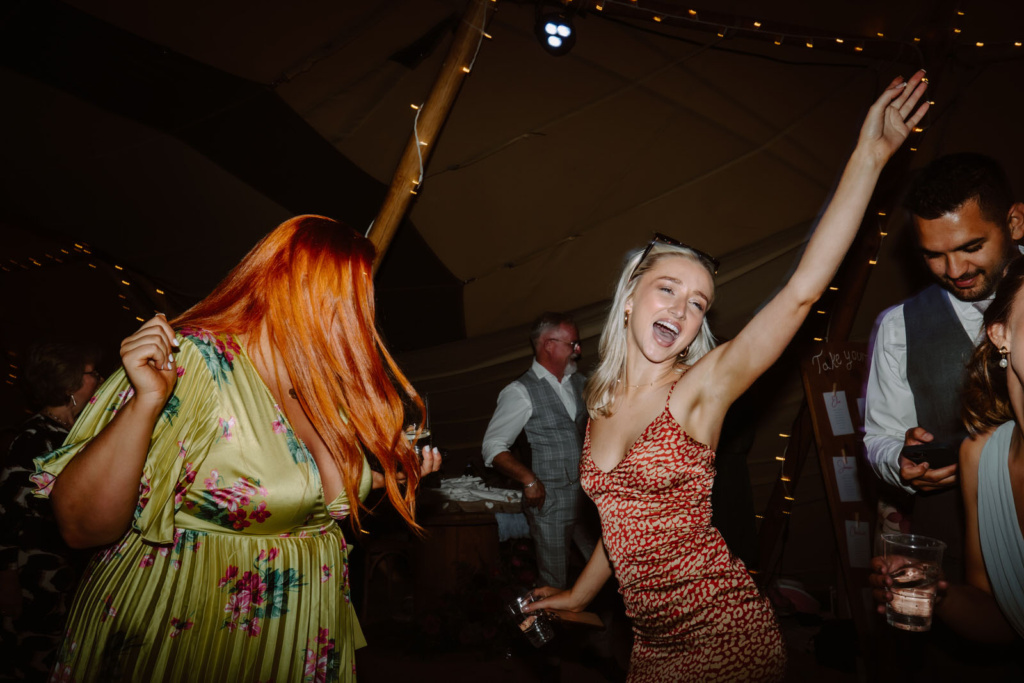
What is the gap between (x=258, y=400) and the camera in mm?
1244

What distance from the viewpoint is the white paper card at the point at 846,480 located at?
366cm

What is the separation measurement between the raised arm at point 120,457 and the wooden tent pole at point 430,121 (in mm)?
2461

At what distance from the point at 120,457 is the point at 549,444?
3.04 m

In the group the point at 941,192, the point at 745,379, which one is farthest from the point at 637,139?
the point at 745,379

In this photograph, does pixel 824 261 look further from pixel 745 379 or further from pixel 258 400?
pixel 258 400

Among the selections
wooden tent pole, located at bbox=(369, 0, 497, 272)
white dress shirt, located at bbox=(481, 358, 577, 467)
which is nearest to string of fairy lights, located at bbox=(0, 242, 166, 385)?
wooden tent pole, located at bbox=(369, 0, 497, 272)

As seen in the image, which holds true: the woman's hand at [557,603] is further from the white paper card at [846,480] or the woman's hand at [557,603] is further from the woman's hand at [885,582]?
the white paper card at [846,480]

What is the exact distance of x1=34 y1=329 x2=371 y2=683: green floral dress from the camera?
110 cm

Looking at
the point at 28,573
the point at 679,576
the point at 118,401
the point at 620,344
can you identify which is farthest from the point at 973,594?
the point at 28,573

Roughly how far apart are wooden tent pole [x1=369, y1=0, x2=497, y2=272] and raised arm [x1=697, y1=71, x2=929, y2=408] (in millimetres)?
2283

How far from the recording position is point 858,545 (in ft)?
11.7

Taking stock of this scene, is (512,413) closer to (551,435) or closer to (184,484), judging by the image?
(551,435)

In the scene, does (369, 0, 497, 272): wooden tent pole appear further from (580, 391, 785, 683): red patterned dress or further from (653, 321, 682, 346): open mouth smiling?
(580, 391, 785, 683): red patterned dress

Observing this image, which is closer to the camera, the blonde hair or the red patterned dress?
the red patterned dress
